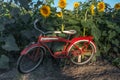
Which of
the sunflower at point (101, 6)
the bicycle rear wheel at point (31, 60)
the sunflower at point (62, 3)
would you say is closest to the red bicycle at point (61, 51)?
the bicycle rear wheel at point (31, 60)

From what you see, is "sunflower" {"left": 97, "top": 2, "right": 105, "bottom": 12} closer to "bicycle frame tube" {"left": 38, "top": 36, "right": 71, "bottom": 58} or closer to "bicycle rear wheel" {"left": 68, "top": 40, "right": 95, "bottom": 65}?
"bicycle rear wheel" {"left": 68, "top": 40, "right": 95, "bottom": 65}

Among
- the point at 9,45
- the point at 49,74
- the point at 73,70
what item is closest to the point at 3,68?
the point at 9,45

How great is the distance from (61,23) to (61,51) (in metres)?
0.46

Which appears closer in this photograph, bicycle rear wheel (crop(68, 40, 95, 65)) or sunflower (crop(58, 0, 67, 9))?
sunflower (crop(58, 0, 67, 9))

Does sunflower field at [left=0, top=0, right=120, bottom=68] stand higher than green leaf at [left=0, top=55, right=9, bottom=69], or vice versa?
sunflower field at [left=0, top=0, right=120, bottom=68]

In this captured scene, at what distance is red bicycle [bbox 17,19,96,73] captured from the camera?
5.47 metres

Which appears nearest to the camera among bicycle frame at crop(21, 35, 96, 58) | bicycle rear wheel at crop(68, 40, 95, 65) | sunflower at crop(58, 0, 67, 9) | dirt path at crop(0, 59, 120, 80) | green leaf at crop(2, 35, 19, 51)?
dirt path at crop(0, 59, 120, 80)

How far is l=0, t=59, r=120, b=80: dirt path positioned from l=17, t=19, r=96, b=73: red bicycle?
121 millimetres

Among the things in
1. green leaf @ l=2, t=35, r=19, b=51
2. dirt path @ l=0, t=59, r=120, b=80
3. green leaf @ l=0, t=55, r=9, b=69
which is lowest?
dirt path @ l=0, t=59, r=120, b=80

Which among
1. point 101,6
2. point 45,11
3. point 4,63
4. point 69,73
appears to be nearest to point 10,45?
point 4,63

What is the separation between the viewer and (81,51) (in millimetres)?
5867

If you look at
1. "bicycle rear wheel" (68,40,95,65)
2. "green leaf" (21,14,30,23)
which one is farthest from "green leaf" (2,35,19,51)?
"bicycle rear wheel" (68,40,95,65)

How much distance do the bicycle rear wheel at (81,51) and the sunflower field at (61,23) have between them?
0.13 meters

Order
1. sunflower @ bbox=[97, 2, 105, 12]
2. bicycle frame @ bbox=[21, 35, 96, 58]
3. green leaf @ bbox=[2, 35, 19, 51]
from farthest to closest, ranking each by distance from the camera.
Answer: sunflower @ bbox=[97, 2, 105, 12]
green leaf @ bbox=[2, 35, 19, 51]
bicycle frame @ bbox=[21, 35, 96, 58]
